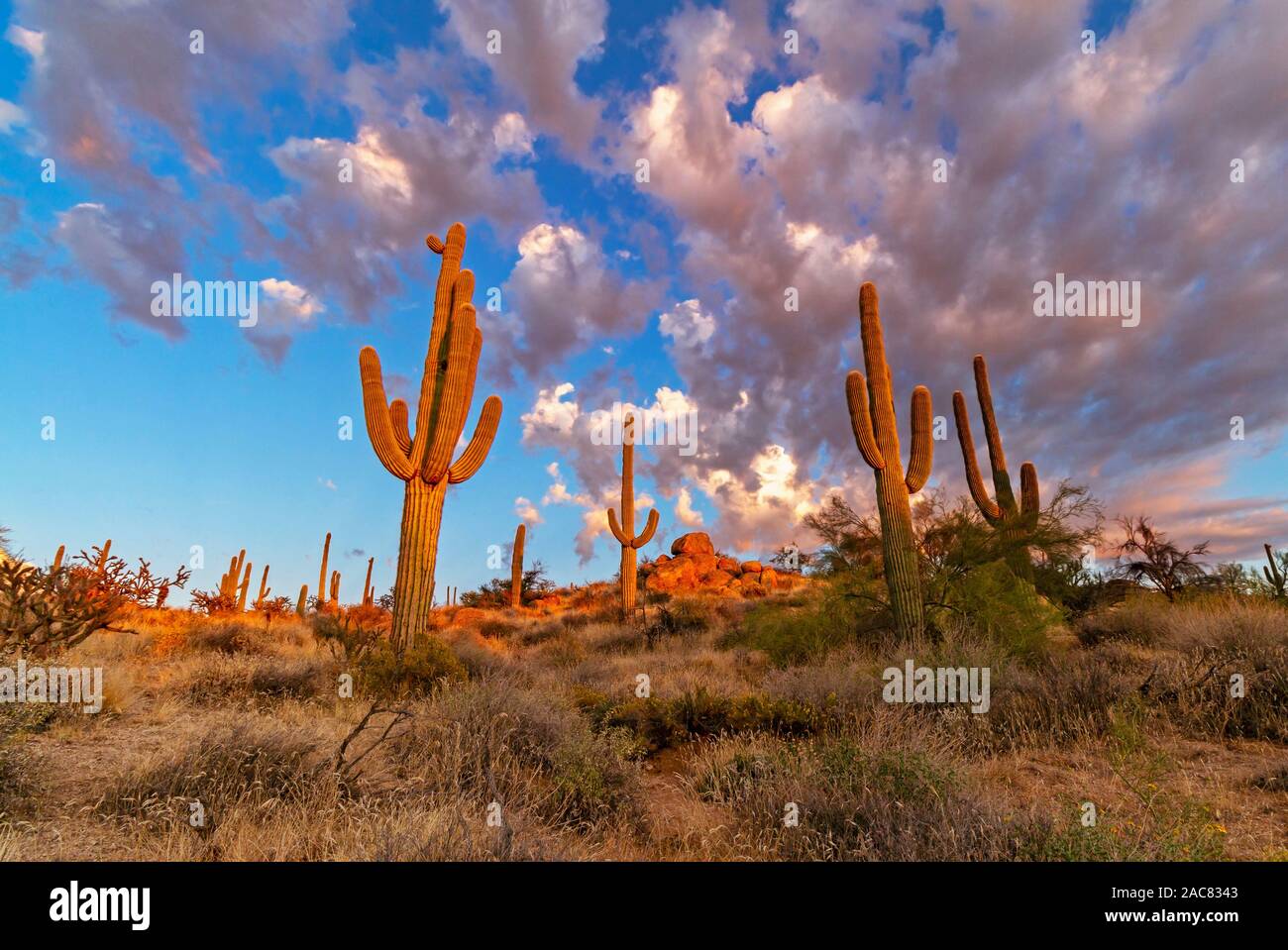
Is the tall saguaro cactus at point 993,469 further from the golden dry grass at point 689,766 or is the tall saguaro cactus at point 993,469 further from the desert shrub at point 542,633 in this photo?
the desert shrub at point 542,633

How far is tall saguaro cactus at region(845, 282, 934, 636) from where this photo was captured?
1116 cm

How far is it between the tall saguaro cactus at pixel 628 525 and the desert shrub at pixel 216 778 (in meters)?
17.6

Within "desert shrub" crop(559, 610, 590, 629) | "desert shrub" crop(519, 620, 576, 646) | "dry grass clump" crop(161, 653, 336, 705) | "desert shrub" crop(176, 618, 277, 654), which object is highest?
"desert shrub" crop(559, 610, 590, 629)

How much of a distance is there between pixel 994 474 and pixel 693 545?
2536 cm

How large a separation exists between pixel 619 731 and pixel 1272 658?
766 cm

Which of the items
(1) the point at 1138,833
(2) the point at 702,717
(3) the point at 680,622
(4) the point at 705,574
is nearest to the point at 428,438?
(2) the point at 702,717

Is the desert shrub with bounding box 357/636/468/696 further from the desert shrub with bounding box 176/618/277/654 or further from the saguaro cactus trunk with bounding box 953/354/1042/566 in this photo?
the saguaro cactus trunk with bounding box 953/354/1042/566

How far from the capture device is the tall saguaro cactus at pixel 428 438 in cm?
1127

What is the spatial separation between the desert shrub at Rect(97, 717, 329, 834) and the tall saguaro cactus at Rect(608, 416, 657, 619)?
17598 millimetres

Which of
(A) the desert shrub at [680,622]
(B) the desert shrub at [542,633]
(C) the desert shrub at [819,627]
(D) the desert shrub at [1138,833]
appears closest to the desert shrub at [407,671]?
Answer: (C) the desert shrub at [819,627]

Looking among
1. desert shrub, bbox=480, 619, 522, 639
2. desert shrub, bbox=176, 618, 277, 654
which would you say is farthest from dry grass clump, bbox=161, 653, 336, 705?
desert shrub, bbox=480, 619, 522, 639

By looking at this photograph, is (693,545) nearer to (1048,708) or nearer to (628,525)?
(628,525)

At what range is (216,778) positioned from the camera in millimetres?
4371
